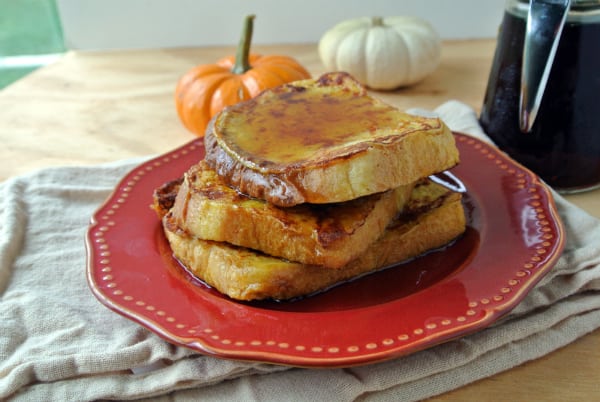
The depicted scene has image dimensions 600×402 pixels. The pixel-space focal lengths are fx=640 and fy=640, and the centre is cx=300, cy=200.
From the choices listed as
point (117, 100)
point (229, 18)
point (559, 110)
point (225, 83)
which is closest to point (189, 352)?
point (559, 110)

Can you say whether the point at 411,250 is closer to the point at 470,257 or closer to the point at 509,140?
the point at 470,257

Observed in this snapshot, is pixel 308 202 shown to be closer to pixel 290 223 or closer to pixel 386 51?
pixel 290 223

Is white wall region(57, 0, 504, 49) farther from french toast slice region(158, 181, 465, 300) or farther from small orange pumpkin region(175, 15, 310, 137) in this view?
Answer: french toast slice region(158, 181, 465, 300)

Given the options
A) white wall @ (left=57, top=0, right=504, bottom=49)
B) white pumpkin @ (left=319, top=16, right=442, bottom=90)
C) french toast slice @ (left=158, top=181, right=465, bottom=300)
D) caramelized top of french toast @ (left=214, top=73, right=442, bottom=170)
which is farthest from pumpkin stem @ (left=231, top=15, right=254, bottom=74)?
french toast slice @ (left=158, top=181, right=465, bottom=300)

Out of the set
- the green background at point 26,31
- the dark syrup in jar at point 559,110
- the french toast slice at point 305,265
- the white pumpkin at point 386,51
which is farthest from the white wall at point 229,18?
the french toast slice at point 305,265

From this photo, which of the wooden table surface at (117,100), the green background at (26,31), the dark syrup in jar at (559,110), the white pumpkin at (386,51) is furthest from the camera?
the green background at (26,31)

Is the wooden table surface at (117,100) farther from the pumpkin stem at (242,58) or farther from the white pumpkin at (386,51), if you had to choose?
the pumpkin stem at (242,58)
